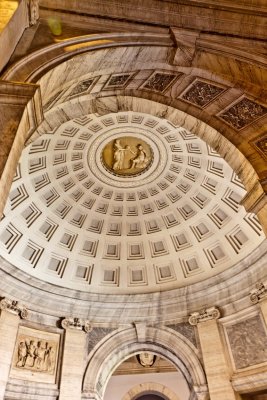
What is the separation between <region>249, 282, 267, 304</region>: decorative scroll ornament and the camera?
401 inches

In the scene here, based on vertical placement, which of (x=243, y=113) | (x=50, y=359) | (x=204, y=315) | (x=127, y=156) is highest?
(x=127, y=156)

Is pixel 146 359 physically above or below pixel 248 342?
above

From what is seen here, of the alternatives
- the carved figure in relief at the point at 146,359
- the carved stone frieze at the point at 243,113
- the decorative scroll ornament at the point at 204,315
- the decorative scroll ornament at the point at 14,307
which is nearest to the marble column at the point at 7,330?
the decorative scroll ornament at the point at 14,307

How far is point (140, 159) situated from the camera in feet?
40.6

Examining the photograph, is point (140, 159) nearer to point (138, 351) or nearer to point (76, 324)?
point (76, 324)

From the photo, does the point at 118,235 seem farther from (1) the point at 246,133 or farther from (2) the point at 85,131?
(1) the point at 246,133

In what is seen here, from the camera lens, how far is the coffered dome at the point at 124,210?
11.2 m

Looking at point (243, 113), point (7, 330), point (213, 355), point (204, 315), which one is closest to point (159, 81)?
point (243, 113)

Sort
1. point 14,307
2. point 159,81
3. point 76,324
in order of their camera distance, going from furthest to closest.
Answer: point 76,324 < point 14,307 < point 159,81

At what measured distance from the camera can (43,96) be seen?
16.8ft

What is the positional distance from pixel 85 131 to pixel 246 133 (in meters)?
6.64

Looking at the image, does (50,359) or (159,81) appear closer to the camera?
(159,81)

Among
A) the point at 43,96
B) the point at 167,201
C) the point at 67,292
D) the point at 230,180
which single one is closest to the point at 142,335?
the point at 67,292

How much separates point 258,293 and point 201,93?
671cm
